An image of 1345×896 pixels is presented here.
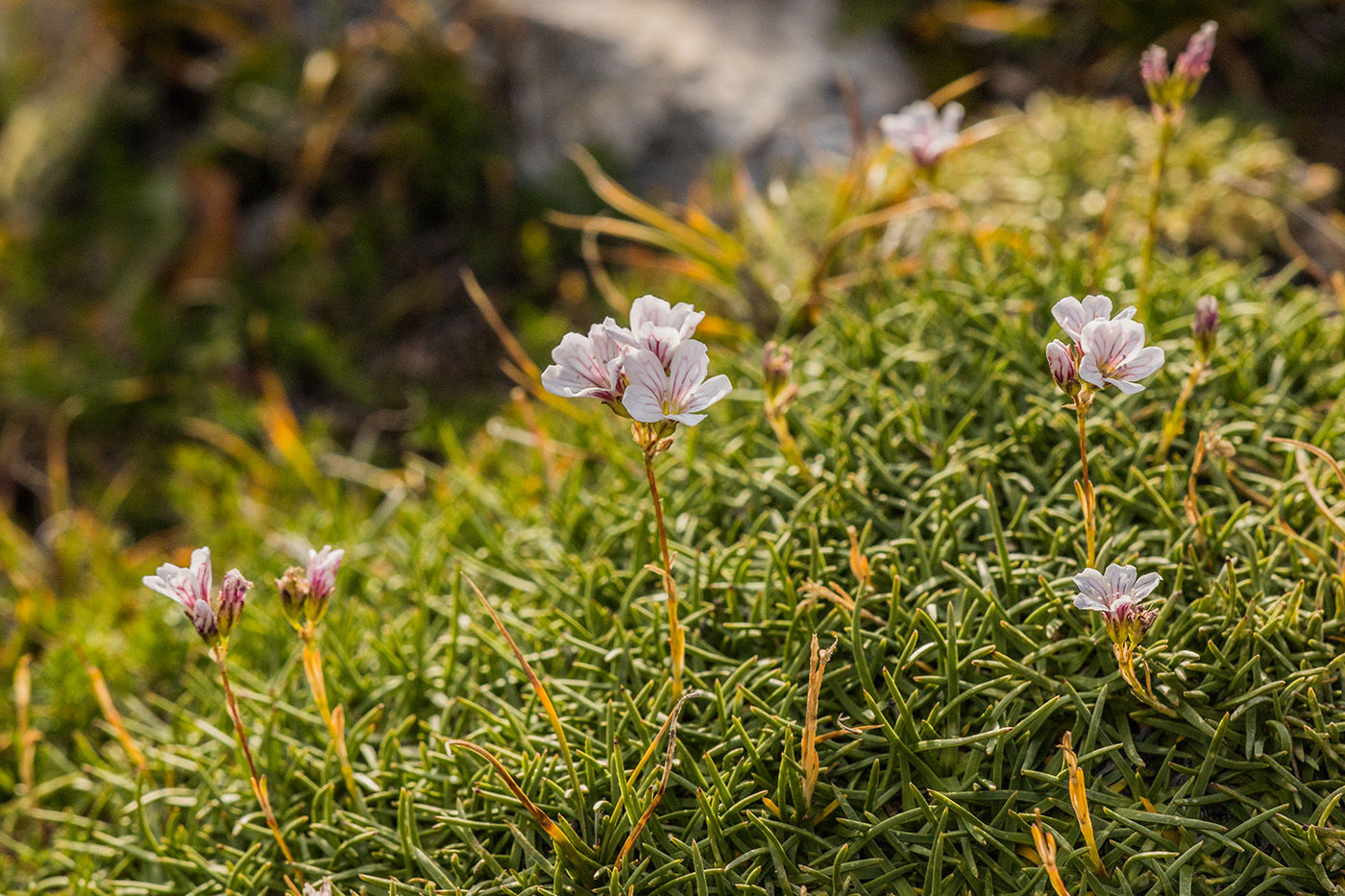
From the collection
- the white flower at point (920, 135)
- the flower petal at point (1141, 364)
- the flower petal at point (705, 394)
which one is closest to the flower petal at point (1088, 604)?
the flower petal at point (1141, 364)

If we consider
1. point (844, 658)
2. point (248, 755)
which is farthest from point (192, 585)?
point (844, 658)

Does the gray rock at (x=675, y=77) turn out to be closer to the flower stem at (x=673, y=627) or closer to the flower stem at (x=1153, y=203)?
the flower stem at (x=1153, y=203)

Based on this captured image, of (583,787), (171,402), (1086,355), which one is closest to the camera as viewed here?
(1086,355)

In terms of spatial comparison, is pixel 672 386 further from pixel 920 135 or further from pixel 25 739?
pixel 25 739

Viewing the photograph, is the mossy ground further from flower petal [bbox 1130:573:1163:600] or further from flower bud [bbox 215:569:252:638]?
flower bud [bbox 215:569:252:638]

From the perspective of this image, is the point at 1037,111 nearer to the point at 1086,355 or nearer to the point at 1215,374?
the point at 1215,374

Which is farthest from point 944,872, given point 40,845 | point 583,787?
point 40,845

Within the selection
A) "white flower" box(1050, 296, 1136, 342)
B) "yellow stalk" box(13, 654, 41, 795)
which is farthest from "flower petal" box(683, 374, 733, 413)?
"yellow stalk" box(13, 654, 41, 795)
